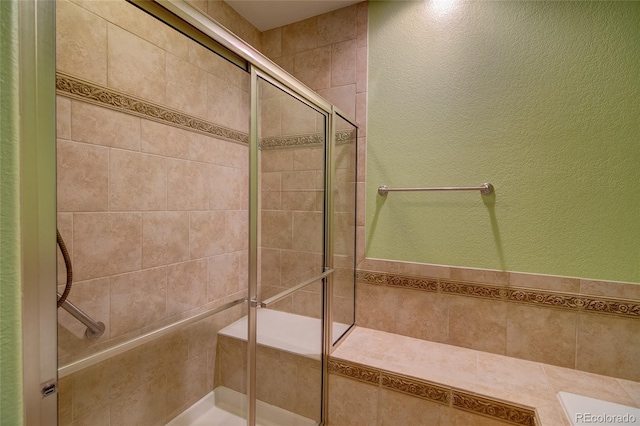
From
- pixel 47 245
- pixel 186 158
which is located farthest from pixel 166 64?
pixel 47 245

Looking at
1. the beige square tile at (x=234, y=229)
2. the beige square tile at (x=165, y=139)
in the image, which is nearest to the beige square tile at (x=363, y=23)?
the beige square tile at (x=165, y=139)

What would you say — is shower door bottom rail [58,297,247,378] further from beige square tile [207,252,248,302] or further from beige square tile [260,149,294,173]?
beige square tile [260,149,294,173]

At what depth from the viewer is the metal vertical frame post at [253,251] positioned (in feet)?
3.39

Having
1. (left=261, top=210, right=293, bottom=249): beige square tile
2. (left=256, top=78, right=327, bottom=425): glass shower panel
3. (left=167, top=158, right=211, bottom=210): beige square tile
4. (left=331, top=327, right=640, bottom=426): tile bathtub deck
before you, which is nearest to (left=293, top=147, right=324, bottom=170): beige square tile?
(left=256, top=78, right=327, bottom=425): glass shower panel

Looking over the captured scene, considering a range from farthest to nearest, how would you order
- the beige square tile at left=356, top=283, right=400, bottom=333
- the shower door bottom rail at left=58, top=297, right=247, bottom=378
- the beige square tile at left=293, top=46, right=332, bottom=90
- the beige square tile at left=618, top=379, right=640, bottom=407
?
1. the beige square tile at left=293, top=46, right=332, bottom=90
2. the beige square tile at left=356, top=283, right=400, bottom=333
3. the beige square tile at left=618, top=379, right=640, bottom=407
4. the shower door bottom rail at left=58, top=297, right=247, bottom=378

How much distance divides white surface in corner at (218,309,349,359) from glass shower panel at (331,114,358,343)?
0.10 meters

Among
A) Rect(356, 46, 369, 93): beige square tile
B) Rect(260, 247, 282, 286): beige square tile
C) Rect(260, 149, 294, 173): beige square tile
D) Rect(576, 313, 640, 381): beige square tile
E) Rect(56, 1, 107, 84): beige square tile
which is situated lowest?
Rect(576, 313, 640, 381): beige square tile

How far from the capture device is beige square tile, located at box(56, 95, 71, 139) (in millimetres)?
959

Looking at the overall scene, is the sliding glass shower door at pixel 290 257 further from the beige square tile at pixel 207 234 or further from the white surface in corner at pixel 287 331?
the beige square tile at pixel 207 234

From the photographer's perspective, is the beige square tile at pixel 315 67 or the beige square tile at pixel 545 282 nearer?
the beige square tile at pixel 545 282

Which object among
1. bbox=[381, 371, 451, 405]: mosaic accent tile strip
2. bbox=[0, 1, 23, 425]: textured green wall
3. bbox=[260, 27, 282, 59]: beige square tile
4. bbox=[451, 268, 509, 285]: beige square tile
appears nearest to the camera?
bbox=[0, 1, 23, 425]: textured green wall

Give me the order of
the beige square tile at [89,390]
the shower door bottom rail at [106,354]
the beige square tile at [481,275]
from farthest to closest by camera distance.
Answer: the beige square tile at [481,275], the beige square tile at [89,390], the shower door bottom rail at [106,354]

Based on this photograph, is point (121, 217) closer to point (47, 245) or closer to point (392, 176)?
point (47, 245)

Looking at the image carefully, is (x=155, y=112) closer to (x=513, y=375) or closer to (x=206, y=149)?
(x=206, y=149)
